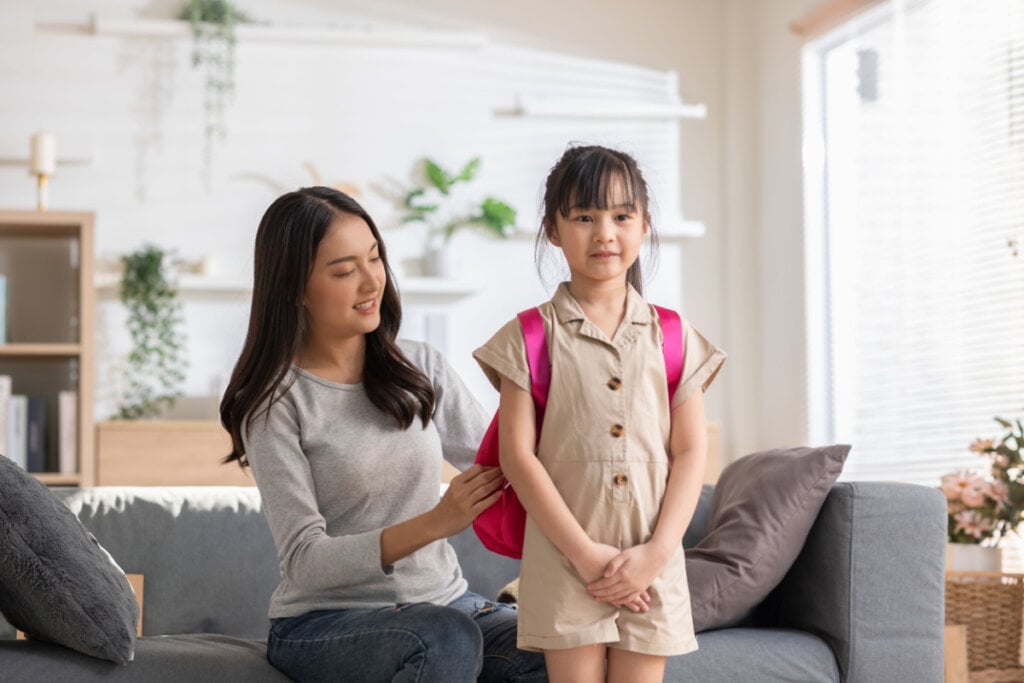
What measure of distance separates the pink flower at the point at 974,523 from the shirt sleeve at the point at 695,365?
5.86ft

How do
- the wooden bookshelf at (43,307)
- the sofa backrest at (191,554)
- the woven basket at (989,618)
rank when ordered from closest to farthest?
the sofa backrest at (191,554)
the woven basket at (989,618)
the wooden bookshelf at (43,307)

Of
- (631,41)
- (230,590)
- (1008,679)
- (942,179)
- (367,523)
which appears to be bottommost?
(1008,679)

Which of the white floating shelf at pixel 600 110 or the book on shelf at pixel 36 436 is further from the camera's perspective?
the white floating shelf at pixel 600 110

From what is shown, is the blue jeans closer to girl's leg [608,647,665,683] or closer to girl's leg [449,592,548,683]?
girl's leg [449,592,548,683]

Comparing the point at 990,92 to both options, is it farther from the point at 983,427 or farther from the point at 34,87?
the point at 34,87

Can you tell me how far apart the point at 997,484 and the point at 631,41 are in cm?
287

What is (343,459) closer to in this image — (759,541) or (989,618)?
(759,541)

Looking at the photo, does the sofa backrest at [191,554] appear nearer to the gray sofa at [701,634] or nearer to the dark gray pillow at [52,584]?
the gray sofa at [701,634]

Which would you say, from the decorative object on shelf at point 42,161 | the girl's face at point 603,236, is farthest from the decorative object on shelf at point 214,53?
the girl's face at point 603,236

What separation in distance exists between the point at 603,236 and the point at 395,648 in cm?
65

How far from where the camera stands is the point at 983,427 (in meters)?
4.00

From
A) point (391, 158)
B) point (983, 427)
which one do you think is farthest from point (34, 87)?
point (983, 427)

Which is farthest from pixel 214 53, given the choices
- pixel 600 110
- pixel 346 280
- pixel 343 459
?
pixel 343 459

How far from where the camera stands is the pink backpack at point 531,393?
1.72 metres
